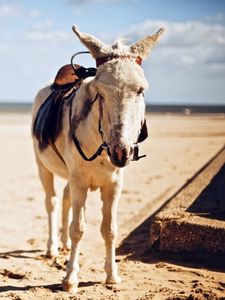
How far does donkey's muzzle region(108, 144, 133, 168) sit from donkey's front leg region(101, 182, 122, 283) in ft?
3.38

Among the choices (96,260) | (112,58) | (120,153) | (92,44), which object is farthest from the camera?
(96,260)

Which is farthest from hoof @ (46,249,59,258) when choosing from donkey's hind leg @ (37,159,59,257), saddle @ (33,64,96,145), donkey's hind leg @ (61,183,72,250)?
saddle @ (33,64,96,145)

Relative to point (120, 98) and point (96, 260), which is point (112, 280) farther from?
point (120, 98)

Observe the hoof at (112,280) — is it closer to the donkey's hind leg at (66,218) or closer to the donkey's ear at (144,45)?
the donkey's hind leg at (66,218)

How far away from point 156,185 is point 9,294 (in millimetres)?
7180

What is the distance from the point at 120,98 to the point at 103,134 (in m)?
0.47

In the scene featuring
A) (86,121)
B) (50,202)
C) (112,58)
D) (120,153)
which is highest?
(112,58)

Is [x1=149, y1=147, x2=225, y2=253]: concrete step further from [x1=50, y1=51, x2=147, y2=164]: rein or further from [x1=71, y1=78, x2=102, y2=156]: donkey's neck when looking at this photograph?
[x1=71, y1=78, x2=102, y2=156]: donkey's neck

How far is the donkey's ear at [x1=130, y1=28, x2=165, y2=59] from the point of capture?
3.93 m

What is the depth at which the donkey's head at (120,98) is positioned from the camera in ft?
11.7

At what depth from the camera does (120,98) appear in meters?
3.60

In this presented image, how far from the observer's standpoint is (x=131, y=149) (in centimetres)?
363

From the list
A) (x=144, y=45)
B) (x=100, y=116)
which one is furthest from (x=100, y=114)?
(x=144, y=45)

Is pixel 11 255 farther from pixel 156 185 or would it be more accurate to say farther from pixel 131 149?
pixel 156 185
